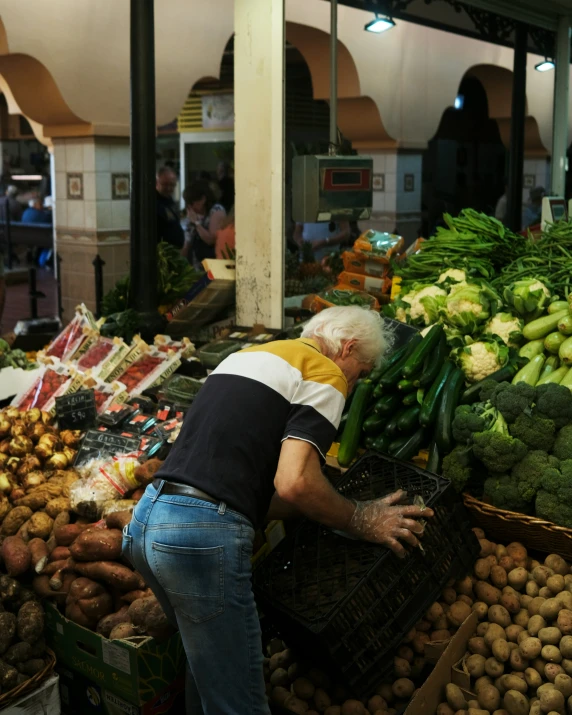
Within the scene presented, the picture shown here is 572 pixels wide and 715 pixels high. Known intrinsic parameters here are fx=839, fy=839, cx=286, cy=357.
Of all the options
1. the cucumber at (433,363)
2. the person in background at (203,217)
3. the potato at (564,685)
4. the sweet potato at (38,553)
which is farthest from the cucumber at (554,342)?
the person in background at (203,217)

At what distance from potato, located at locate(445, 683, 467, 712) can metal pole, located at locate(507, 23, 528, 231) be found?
6925mm

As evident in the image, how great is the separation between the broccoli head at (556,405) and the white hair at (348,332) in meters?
0.84

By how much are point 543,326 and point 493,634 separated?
5.01ft

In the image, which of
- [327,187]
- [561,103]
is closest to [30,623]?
[327,187]

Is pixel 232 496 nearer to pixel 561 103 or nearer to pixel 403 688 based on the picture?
pixel 403 688

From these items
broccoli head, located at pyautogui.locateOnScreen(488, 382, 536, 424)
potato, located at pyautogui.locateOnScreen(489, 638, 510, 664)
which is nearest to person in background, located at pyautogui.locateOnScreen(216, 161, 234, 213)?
broccoli head, located at pyautogui.locateOnScreen(488, 382, 536, 424)

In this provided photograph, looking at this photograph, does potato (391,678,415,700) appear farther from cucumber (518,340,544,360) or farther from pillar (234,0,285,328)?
pillar (234,0,285,328)

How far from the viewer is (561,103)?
28.7 ft

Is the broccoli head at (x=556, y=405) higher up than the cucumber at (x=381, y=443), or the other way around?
the broccoli head at (x=556, y=405)

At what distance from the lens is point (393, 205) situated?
10.5 metres

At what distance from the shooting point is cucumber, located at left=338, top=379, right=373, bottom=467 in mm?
3501

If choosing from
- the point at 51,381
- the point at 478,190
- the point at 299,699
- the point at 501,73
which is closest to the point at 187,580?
the point at 299,699

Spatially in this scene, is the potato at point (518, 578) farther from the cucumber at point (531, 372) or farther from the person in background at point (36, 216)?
the person in background at point (36, 216)

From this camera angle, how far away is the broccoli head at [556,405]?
3.11 metres
